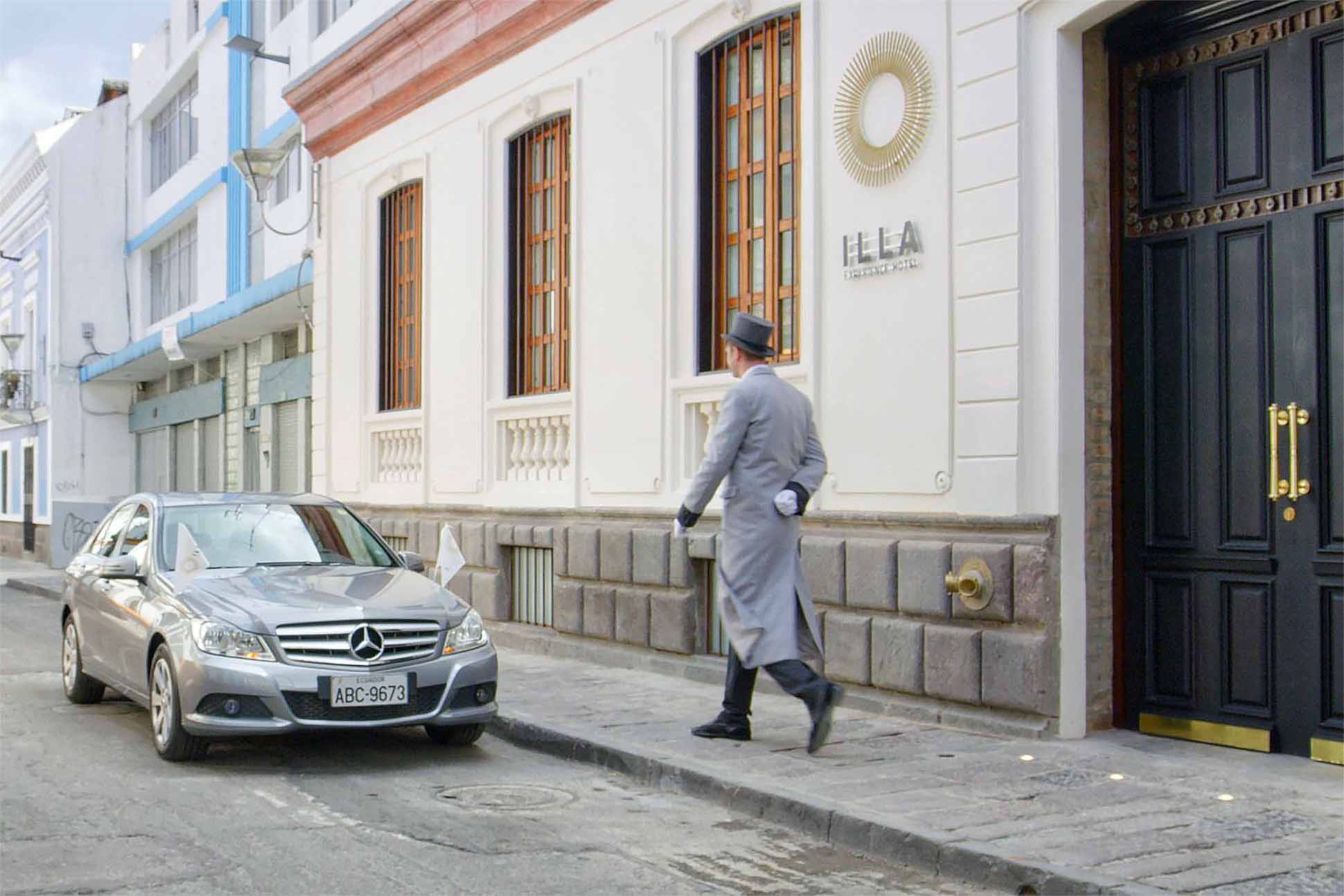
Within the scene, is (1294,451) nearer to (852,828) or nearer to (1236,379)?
(1236,379)

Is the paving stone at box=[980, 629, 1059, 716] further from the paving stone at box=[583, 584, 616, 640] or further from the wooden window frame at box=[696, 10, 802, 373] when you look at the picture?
the paving stone at box=[583, 584, 616, 640]

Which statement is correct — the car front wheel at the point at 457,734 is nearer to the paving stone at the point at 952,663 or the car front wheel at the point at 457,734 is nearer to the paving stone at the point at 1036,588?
the paving stone at the point at 952,663

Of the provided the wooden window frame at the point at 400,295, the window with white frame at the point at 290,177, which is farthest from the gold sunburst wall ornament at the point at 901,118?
the window with white frame at the point at 290,177

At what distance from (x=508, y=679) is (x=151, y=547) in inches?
121

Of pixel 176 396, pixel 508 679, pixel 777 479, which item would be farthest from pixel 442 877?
pixel 176 396

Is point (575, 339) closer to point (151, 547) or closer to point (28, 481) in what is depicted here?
point (151, 547)

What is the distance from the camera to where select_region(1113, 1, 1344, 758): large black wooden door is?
7.09 meters

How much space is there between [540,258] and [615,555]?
321 centimetres

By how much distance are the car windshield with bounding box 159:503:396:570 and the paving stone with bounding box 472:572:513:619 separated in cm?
396

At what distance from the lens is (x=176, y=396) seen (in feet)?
97.8

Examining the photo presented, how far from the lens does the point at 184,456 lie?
30.1 meters

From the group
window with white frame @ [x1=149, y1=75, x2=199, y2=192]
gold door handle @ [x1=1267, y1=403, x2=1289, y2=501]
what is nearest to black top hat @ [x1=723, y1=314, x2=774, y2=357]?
gold door handle @ [x1=1267, y1=403, x2=1289, y2=501]

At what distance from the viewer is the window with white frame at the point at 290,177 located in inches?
863

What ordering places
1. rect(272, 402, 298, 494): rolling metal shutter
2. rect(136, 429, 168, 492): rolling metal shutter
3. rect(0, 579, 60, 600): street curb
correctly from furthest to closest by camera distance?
rect(136, 429, 168, 492): rolling metal shutter → rect(0, 579, 60, 600): street curb → rect(272, 402, 298, 494): rolling metal shutter
